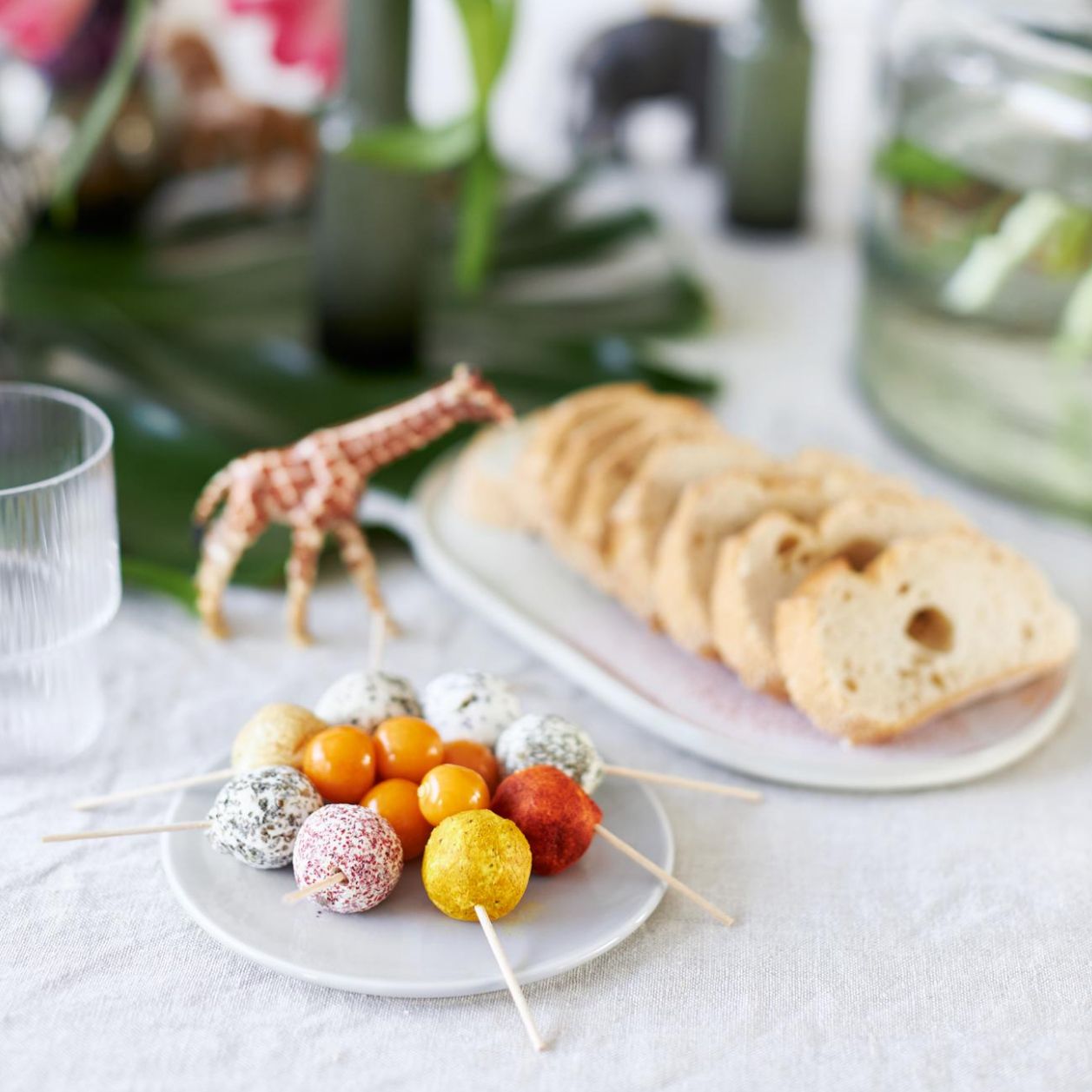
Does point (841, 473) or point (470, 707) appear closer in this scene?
point (470, 707)

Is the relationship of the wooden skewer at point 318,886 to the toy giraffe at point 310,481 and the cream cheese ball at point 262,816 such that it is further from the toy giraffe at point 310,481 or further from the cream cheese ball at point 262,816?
the toy giraffe at point 310,481

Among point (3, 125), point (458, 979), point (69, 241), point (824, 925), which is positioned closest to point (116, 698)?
point (458, 979)

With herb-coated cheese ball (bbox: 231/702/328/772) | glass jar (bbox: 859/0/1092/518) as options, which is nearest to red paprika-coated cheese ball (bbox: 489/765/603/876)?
herb-coated cheese ball (bbox: 231/702/328/772)

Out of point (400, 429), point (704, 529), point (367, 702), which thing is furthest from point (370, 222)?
point (367, 702)

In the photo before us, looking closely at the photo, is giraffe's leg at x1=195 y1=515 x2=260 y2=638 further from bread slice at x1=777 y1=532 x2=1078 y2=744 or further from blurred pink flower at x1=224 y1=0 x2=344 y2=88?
blurred pink flower at x1=224 y1=0 x2=344 y2=88

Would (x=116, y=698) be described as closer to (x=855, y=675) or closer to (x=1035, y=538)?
(x=855, y=675)

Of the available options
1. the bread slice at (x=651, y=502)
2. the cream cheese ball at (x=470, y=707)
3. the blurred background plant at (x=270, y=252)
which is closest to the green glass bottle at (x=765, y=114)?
the blurred background plant at (x=270, y=252)

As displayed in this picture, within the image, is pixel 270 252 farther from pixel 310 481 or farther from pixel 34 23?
pixel 310 481
